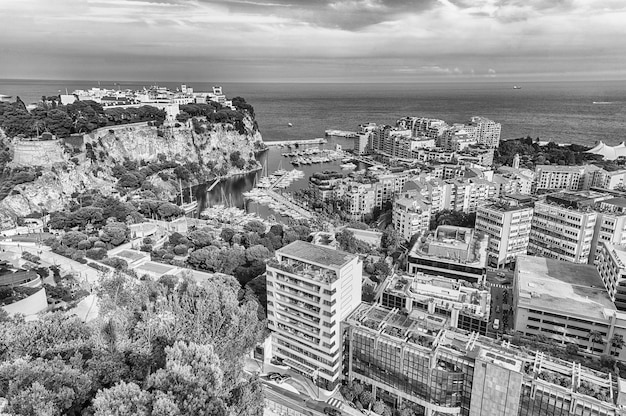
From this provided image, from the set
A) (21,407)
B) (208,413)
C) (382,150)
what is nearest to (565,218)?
(208,413)

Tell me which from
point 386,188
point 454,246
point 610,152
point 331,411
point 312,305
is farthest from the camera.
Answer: point 610,152

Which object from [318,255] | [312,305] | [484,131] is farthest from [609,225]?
[484,131]

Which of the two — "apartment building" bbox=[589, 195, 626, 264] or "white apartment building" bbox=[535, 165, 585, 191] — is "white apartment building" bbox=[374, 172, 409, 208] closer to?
"white apartment building" bbox=[535, 165, 585, 191]

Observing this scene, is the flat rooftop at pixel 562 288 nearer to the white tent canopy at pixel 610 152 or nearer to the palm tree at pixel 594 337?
the palm tree at pixel 594 337

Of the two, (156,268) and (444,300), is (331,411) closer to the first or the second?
(444,300)

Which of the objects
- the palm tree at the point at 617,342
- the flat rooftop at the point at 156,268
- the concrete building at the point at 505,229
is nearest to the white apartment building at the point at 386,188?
the concrete building at the point at 505,229

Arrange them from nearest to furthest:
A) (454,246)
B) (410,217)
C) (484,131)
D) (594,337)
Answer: (594,337), (454,246), (410,217), (484,131)

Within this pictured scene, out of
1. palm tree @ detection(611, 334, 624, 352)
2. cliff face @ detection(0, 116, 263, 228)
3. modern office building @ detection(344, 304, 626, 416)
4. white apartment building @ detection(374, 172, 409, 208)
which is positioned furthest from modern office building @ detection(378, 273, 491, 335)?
cliff face @ detection(0, 116, 263, 228)
